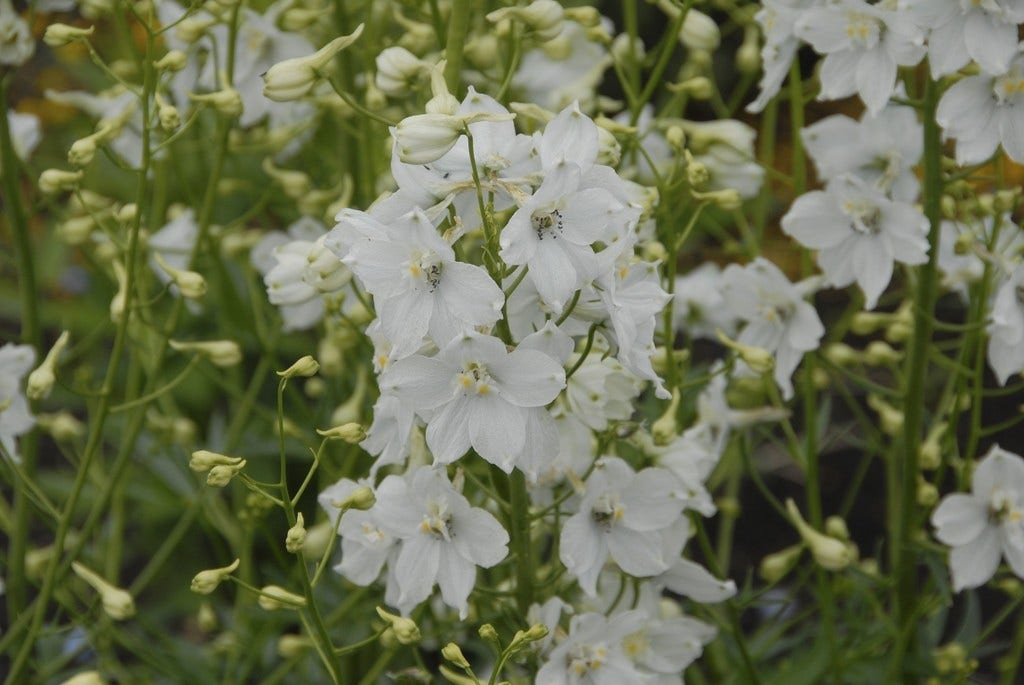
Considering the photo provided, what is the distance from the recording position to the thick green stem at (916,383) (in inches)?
81.6

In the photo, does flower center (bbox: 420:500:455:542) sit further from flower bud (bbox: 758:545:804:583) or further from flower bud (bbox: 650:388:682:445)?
flower bud (bbox: 758:545:804:583)

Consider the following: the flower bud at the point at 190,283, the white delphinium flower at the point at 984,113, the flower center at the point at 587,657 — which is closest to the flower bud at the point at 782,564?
the flower center at the point at 587,657

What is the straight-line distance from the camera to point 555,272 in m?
1.45

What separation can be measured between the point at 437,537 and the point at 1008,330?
0.95 metres

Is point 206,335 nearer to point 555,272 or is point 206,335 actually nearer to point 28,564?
point 28,564

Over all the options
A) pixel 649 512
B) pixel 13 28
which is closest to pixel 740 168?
pixel 649 512

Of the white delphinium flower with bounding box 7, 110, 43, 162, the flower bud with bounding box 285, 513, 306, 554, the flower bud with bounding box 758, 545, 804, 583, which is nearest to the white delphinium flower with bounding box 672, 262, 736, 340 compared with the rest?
the flower bud with bounding box 758, 545, 804, 583

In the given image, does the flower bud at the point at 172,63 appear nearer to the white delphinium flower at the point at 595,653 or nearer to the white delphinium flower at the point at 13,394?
the white delphinium flower at the point at 13,394

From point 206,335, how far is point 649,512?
2.06m

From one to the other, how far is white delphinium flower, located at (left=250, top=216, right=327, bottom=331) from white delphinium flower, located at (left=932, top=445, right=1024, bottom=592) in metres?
1.03

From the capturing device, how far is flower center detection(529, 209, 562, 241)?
1.46 m

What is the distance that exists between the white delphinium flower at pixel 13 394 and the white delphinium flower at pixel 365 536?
1.86 feet

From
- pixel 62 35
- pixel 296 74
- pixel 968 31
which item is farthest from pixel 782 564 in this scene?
pixel 62 35

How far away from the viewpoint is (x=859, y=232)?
2.13 meters
